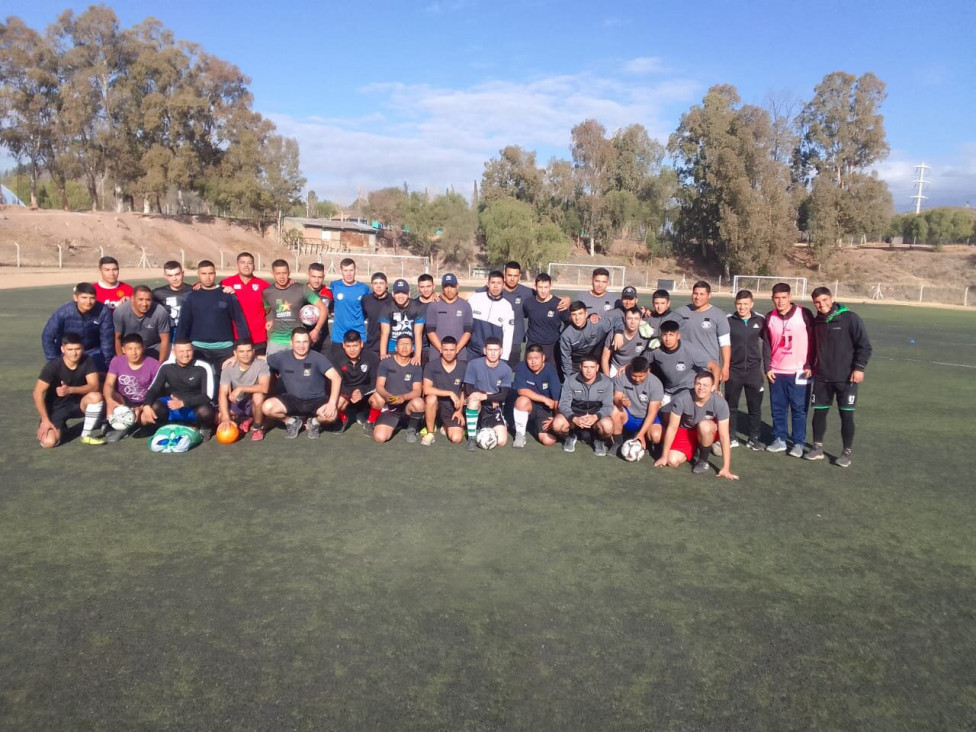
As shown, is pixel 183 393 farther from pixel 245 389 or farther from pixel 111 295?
pixel 111 295

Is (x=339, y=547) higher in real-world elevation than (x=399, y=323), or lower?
lower

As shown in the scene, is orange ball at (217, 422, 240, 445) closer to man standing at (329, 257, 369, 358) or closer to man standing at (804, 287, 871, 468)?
man standing at (329, 257, 369, 358)

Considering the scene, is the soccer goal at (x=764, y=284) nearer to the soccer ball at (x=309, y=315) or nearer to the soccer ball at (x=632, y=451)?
the soccer ball at (x=632, y=451)

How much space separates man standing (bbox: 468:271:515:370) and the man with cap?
0.64 metres

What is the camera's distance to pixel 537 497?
560 centimetres

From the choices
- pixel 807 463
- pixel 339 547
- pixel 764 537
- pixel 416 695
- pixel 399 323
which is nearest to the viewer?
pixel 416 695

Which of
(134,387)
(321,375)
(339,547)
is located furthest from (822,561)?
(134,387)

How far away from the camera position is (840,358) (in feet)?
21.9

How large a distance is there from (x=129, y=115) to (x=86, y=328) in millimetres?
59270

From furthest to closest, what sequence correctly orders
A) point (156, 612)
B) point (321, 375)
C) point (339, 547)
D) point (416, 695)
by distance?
point (321, 375) < point (339, 547) < point (156, 612) < point (416, 695)

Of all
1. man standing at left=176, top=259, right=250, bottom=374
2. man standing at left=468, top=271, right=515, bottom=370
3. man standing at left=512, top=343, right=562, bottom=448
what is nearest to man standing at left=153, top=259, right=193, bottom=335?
man standing at left=176, top=259, right=250, bottom=374

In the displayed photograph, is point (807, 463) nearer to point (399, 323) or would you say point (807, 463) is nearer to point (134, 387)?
point (399, 323)

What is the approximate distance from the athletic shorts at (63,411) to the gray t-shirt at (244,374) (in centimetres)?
143

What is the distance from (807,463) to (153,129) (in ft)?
205
